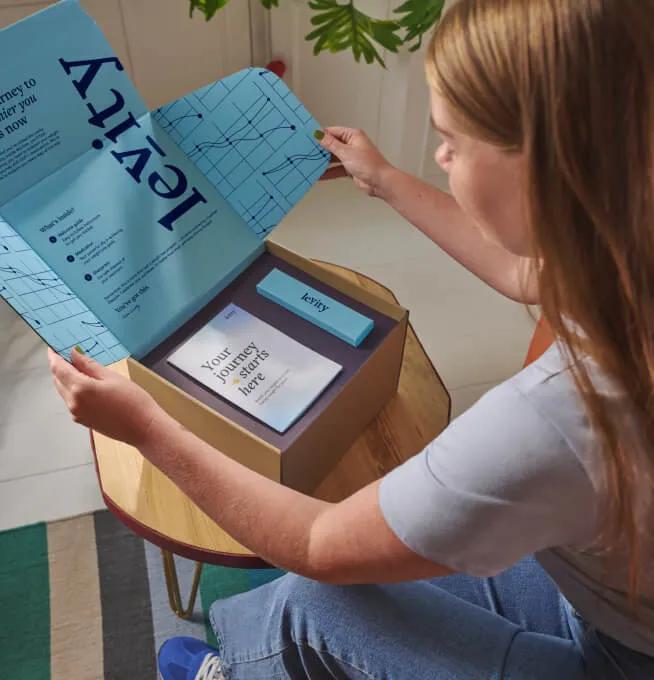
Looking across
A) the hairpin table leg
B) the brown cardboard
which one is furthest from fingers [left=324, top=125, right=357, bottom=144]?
the hairpin table leg

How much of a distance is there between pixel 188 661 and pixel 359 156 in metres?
0.71

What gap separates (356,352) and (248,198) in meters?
0.24

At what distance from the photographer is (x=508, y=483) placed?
0.55m

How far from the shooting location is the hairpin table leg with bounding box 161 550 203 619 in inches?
43.4

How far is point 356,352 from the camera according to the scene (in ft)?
2.73

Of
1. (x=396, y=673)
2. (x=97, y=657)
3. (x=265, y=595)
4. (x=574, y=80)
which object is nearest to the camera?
(x=574, y=80)

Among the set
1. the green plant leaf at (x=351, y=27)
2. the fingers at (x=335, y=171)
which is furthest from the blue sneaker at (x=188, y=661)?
the green plant leaf at (x=351, y=27)

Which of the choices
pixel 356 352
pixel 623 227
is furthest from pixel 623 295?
pixel 356 352

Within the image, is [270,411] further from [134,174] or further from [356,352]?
[134,174]

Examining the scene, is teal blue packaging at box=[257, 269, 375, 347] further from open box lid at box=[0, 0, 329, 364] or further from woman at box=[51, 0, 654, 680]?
Result: woman at box=[51, 0, 654, 680]

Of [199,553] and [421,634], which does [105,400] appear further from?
[421,634]

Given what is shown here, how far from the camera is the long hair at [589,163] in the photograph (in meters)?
0.49

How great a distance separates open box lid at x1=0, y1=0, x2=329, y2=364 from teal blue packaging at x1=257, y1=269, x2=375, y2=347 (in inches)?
2.2

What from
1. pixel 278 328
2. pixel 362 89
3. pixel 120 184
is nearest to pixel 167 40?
pixel 362 89
